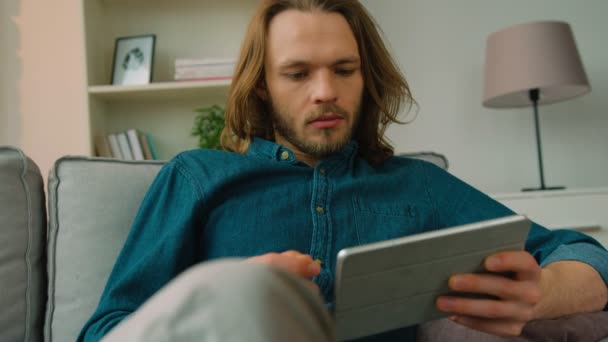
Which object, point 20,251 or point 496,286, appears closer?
point 496,286

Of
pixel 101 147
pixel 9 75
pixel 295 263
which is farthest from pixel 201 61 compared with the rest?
pixel 295 263

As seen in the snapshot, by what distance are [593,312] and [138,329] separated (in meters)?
0.75

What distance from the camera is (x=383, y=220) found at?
0.98m

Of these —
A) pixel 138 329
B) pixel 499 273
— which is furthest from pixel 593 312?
pixel 138 329

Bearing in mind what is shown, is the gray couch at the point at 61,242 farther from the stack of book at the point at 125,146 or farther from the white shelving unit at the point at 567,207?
the stack of book at the point at 125,146

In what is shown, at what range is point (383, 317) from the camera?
63 cm

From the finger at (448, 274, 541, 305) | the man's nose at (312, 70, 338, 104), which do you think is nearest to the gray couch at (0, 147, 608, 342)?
the finger at (448, 274, 541, 305)

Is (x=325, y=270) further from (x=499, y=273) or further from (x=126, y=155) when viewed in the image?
(x=126, y=155)

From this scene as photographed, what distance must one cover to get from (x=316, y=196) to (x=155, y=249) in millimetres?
282

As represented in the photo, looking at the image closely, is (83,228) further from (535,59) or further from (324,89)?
(535,59)

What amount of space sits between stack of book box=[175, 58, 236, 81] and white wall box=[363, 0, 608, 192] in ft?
2.34

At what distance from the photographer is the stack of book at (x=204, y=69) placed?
2.18 meters

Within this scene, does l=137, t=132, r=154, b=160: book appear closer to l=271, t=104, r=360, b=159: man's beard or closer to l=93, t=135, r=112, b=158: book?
l=93, t=135, r=112, b=158: book

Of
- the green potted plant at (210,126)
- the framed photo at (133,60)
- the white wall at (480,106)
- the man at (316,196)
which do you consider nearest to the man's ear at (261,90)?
the man at (316,196)
